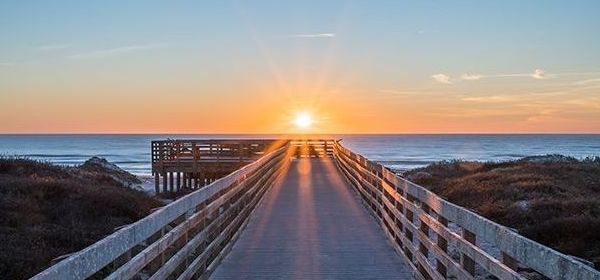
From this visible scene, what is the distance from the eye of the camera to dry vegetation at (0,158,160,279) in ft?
33.7

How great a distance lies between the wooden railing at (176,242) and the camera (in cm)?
412

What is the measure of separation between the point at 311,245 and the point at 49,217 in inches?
267

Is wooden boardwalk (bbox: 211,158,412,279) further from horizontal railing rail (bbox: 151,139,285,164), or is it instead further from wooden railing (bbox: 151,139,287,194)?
horizontal railing rail (bbox: 151,139,285,164)

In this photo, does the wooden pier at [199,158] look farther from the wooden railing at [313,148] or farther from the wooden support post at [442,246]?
the wooden support post at [442,246]

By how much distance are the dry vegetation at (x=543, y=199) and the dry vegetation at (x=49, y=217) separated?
8.69m

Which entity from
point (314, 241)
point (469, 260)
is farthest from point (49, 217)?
point (469, 260)

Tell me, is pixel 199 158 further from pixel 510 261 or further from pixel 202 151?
pixel 510 261

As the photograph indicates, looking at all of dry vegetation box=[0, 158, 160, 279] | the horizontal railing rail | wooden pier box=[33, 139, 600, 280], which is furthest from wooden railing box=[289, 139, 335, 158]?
wooden pier box=[33, 139, 600, 280]

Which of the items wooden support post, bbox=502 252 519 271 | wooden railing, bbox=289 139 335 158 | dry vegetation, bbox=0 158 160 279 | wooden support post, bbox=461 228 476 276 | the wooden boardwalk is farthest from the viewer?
wooden railing, bbox=289 139 335 158

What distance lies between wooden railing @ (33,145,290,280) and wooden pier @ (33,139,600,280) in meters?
0.01

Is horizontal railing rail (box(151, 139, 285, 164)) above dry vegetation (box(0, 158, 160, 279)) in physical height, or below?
above

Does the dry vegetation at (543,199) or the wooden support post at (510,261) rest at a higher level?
the wooden support post at (510,261)

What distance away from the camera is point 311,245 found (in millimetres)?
10828

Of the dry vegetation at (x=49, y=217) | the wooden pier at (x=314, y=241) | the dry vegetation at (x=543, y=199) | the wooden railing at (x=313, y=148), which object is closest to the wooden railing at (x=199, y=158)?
the dry vegetation at (x=543, y=199)
